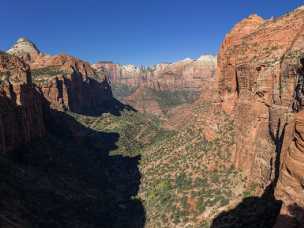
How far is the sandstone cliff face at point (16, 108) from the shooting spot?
2189 inches

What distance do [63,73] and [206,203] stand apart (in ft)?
323

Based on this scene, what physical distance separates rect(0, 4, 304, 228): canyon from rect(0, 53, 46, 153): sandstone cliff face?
0.21m

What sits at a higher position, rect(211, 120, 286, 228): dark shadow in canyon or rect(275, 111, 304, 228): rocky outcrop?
rect(275, 111, 304, 228): rocky outcrop

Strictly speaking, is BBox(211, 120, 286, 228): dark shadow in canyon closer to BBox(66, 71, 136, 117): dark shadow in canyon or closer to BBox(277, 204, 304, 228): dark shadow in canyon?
BBox(277, 204, 304, 228): dark shadow in canyon

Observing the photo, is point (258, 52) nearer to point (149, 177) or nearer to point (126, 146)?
point (149, 177)

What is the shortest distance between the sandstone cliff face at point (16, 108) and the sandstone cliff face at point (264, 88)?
3803 cm

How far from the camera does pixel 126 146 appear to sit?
105 m

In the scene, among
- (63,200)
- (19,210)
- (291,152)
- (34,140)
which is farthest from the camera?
(34,140)

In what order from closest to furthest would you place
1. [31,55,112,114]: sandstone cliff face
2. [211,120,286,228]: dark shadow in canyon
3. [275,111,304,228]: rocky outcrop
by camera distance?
[275,111,304,228]: rocky outcrop < [211,120,286,228]: dark shadow in canyon < [31,55,112,114]: sandstone cliff face

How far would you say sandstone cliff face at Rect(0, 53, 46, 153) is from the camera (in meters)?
55.6

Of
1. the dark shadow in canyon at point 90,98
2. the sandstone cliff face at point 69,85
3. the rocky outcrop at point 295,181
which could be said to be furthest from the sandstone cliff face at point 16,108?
the dark shadow in canyon at point 90,98

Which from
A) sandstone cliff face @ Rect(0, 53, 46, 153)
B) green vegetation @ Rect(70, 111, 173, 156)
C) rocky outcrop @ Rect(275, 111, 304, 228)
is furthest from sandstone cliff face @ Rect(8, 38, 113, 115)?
rocky outcrop @ Rect(275, 111, 304, 228)

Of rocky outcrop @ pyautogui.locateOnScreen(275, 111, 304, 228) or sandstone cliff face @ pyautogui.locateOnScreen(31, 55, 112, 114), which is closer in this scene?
rocky outcrop @ pyautogui.locateOnScreen(275, 111, 304, 228)

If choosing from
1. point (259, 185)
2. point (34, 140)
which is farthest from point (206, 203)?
point (34, 140)
